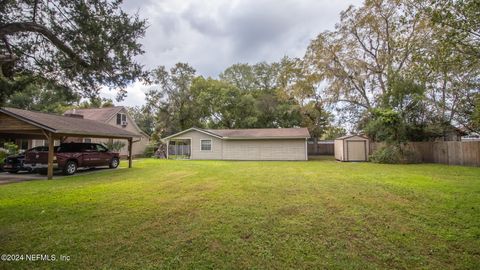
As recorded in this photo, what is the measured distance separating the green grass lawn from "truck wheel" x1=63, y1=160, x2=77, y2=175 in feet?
14.5

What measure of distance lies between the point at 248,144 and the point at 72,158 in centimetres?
1312

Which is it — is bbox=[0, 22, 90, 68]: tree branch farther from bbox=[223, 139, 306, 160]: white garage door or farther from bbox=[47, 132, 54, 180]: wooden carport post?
bbox=[223, 139, 306, 160]: white garage door

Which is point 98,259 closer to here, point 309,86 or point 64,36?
point 64,36

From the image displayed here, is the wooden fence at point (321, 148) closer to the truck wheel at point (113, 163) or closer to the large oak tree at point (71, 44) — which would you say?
the truck wheel at point (113, 163)

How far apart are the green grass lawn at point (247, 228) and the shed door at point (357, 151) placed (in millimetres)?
11652

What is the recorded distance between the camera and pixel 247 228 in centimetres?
414

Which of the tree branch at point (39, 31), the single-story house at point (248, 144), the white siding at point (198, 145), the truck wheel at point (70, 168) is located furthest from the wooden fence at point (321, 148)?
the tree branch at point (39, 31)

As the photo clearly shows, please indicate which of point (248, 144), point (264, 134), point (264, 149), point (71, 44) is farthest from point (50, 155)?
point (264, 134)

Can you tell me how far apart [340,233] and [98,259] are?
3.61 meters

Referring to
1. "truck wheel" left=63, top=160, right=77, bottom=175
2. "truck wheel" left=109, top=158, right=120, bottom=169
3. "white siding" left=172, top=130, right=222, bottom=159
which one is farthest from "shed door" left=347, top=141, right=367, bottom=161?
"truck wheel" left=63, top=160, right=77, bottom=175

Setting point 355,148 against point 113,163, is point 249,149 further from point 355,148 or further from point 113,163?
point 113,163

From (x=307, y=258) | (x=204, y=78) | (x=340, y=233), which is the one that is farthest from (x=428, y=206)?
(x=204, y=78)

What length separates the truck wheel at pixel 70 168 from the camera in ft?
36.8

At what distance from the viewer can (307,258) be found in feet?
10.3
